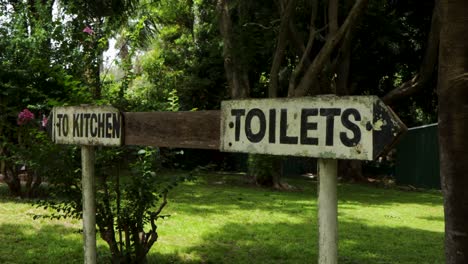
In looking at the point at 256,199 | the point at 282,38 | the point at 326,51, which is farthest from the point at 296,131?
the point at 282,38

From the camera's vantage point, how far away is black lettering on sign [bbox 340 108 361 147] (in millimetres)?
2016

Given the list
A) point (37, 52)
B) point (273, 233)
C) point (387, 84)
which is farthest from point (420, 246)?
point (387, 84)

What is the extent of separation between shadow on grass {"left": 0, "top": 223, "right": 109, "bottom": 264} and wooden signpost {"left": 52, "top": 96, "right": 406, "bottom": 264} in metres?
2.03

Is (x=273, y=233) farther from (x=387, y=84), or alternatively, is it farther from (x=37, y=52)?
(x=387, y=84)

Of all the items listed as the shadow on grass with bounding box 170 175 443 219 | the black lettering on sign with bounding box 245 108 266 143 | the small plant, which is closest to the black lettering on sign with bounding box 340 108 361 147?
the black lettering on sign with bounding box 245 108 266 143

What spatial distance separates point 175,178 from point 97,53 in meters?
2.11

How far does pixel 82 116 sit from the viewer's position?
3.27 m

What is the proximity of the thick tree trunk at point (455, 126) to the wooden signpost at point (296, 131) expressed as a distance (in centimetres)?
180

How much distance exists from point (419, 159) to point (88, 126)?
600 inches

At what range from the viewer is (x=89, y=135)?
3223 mm

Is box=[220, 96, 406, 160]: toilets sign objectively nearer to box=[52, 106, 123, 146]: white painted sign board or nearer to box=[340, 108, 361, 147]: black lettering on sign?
box=[340, 108, 361, 147]: black lettering on sign

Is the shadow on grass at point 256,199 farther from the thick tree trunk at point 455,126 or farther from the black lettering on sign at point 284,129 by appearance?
the black lettering on sign at point 284,129

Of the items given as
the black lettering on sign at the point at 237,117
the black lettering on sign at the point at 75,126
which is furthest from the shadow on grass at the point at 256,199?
the black lettering on sign at the point at 237,117

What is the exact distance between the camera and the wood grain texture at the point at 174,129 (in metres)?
2.60
